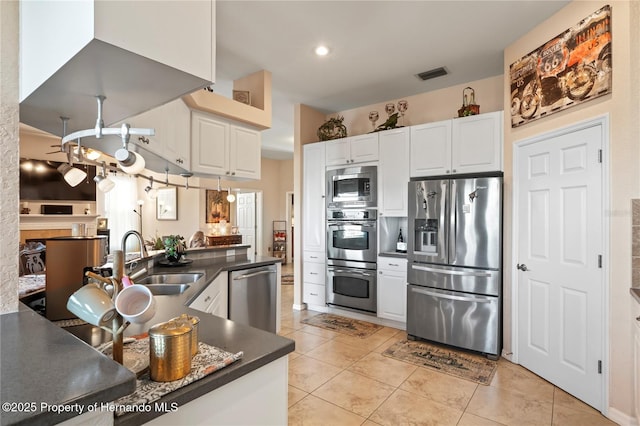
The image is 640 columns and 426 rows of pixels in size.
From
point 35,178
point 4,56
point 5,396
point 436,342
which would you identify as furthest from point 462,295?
point 35,178

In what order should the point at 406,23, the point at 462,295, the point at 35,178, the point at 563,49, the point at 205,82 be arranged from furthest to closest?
the point at 35,178 < the point at 462,295 < the point at 406,23 < the point at 563,49 < the point at 205,82

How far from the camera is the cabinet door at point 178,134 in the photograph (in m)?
2.39

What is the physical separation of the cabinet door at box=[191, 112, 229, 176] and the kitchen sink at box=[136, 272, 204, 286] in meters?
0.98

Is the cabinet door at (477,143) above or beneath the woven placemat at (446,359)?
above

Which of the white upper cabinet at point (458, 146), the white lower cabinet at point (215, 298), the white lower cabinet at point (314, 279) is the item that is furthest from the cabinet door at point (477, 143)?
the white lower cabinet at point (215, 298)

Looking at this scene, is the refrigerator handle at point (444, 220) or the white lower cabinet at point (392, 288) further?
the white lower cabinet at point (392, 288)

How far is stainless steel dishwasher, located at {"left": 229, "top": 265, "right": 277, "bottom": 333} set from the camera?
2.89m

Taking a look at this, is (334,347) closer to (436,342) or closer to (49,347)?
(436,342)

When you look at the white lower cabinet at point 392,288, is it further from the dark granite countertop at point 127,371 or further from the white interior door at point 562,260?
the dark granite countertop at point 127,371

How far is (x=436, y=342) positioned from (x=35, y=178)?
695 cm

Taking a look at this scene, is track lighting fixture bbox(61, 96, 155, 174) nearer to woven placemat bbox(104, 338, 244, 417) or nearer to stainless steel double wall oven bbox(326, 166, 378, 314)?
woven placemat bbox(104, 338, 244, 417)

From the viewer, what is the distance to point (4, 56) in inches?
43.5

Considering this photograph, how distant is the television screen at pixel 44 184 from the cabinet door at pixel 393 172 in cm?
510

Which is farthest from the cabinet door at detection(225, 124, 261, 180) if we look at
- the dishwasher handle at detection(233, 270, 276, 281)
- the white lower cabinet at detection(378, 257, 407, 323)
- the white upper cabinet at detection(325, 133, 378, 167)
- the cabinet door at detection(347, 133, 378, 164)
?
the white lower cabinet at detection(378, 257, 407, 323)
